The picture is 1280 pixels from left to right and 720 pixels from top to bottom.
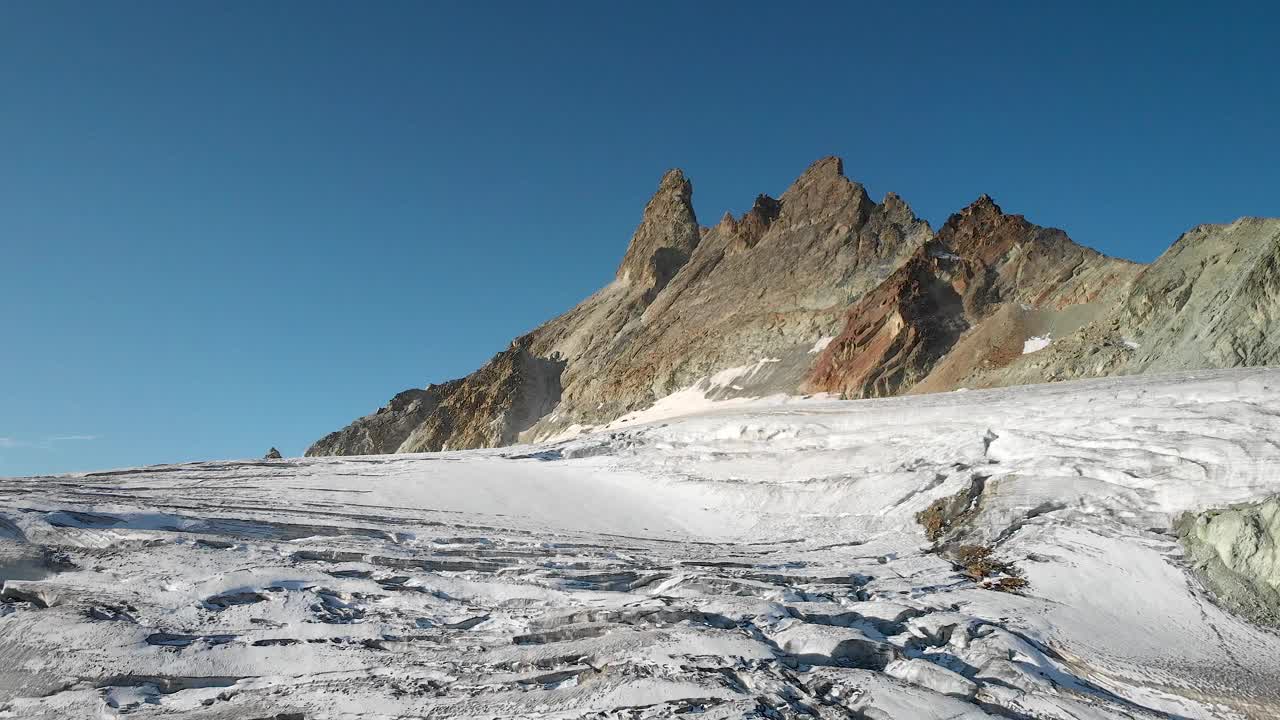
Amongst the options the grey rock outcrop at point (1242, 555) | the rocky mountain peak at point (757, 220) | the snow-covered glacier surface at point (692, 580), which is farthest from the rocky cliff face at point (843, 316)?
the grey rock outcrop at point (1242, 555)

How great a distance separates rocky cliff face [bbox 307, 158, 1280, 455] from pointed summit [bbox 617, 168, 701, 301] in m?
0.23

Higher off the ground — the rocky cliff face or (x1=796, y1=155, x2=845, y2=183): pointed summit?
(x1=796, y1=155, x2=845, y2=183): pointed summit

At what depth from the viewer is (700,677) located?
5.35 metres

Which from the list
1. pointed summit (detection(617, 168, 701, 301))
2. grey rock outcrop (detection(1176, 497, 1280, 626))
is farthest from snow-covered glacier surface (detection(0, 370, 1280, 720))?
pointed summit (detection(617, 168, 701, 301))

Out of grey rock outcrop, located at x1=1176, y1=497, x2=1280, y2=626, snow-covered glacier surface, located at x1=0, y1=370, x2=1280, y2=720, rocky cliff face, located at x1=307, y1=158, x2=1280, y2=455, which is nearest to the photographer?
snow-covered glacier surface, located at x1=0, y1=370, x2=1280, y2=720

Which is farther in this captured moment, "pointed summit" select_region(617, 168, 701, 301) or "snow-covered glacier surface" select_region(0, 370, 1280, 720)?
"pointed summit" select_region(617, 168, 701, 301)

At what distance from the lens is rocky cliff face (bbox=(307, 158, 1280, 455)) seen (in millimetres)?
32781

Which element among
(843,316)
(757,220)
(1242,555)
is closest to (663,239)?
(757,220)

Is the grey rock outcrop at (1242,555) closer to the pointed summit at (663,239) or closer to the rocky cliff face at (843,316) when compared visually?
the rocky cliff face at (843,316)

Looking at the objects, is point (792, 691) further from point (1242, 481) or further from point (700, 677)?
point (1242, 481)

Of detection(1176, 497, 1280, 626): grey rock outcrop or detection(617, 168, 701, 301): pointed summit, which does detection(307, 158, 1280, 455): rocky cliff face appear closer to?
detection(617, 168, 701, 301): pointed summit

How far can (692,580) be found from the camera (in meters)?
8.05

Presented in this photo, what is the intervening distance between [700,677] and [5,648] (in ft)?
14.8

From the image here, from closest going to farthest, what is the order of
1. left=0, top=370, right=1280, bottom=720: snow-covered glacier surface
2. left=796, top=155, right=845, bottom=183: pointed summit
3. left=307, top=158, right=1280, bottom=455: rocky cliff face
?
left=0, top=370, right=1280, bottom=720: snow-covered glacier surface → left=307, top=158, right=1280, bottom=455: rocky cliff face → left=796, top=155, right=845, bottom=183: pointed summit
